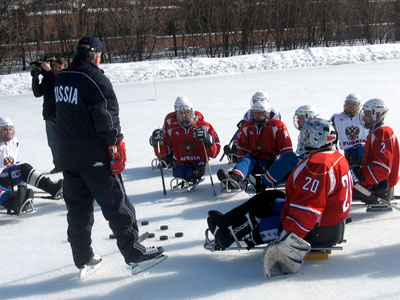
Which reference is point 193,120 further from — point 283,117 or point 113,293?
point 283,117

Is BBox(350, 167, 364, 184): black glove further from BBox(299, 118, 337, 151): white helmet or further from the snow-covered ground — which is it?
BBox(299, 118, 337, 151): white helmet

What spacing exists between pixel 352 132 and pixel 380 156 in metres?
1.50

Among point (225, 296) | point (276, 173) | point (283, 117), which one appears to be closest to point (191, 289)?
point (225, 296)

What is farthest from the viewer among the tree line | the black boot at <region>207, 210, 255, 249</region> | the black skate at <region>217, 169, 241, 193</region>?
the tree line

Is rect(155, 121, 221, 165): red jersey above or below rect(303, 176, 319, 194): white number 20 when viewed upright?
below

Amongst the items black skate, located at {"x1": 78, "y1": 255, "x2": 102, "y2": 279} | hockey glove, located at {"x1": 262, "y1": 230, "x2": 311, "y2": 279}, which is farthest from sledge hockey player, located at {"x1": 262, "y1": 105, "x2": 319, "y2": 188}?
black skate, located at {"x1": 78, "y1": 255, "x2": 102, "y2": 279}

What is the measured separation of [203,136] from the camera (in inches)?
207

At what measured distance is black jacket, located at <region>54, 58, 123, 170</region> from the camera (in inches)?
120

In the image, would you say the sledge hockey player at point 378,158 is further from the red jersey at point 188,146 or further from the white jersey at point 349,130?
the red jersey at point 188,146

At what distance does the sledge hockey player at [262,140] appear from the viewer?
5180 mm

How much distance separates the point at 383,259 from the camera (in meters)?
3.45

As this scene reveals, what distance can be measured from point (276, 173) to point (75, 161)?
2073 mm

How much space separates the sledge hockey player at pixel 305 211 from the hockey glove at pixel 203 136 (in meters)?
1.91

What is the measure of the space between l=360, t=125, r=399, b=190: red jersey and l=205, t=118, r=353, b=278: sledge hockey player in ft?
2.96
